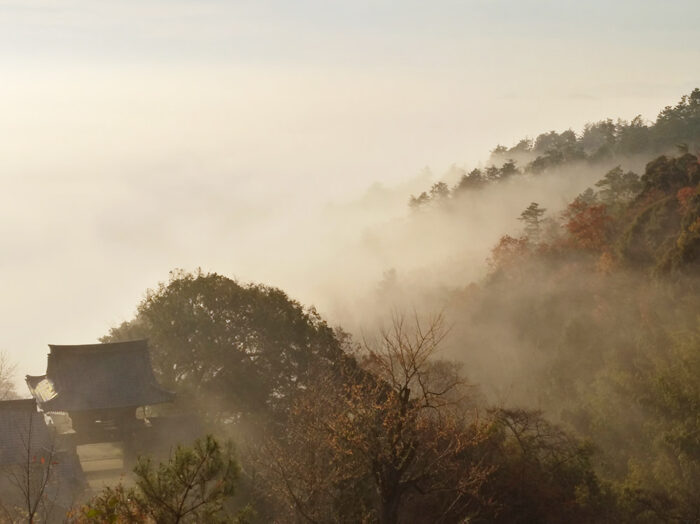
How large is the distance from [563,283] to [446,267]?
32.2 meters

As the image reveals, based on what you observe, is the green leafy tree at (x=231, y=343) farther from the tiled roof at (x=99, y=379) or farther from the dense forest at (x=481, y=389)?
the tiled roof at (x=99, y=379)

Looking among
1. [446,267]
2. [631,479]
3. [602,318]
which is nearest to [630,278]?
[602,318]

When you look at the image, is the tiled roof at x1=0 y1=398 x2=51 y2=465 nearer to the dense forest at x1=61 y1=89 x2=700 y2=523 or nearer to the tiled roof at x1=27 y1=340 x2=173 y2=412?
the tiled roof at x1=27 y1=340 x2=173 y2=412

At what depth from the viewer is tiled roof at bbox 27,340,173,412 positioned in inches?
1367

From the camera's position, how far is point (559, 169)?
9638 centimetres

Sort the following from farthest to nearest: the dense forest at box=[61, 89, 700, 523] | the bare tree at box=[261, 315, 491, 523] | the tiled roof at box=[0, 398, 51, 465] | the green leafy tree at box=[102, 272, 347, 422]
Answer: the green leafy tree at box=[102, 272, 347, 422]
the tiled roof at box=[0, 398, 51, 465]
the dense forest at box=[61, 89, 700, 523]
the bare tree at box=[261, 315, 491, 523]

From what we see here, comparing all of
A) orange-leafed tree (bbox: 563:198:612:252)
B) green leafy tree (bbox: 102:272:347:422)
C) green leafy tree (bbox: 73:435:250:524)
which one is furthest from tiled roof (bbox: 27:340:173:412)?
orange-leafed tree (bbox: 563:198:612:252)

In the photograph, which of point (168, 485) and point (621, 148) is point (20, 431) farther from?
point (621, 148)

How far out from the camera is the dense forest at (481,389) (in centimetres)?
1750

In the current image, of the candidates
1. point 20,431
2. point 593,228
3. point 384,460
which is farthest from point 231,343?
point 593,228

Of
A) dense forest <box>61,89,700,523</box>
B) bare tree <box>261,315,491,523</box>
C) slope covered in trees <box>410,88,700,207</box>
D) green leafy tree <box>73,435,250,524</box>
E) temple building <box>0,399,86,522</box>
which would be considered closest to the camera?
green leafy tree <box>73,435,250,524</box>

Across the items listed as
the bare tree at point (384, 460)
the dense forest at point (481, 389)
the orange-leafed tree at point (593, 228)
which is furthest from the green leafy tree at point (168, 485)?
the orange-leafed tree at point (593, 228)

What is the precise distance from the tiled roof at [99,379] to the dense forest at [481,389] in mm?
1669

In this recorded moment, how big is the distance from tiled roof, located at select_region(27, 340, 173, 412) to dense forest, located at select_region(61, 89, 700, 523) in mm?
1669
